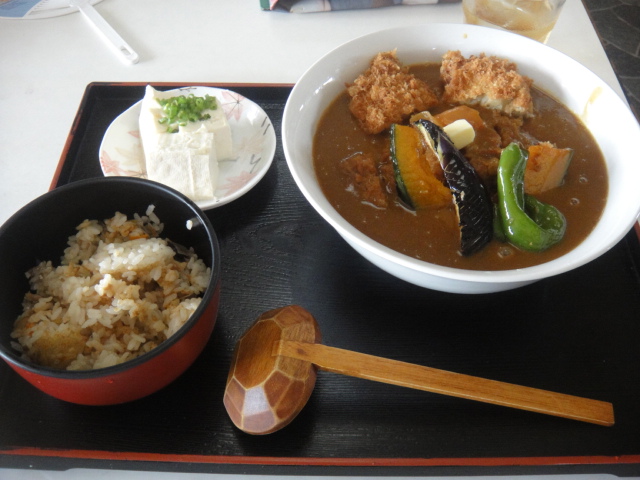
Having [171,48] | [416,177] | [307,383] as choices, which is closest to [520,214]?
[416,177]

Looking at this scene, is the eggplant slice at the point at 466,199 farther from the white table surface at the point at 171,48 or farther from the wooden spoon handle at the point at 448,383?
the white table surface at the point at 171,48

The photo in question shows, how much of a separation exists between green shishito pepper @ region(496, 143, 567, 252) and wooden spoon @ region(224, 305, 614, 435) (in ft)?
1.30

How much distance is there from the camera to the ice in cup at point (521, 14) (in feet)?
7.00

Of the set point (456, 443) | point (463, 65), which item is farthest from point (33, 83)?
point (456, 443)

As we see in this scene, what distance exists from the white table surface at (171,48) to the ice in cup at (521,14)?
11.7 inches

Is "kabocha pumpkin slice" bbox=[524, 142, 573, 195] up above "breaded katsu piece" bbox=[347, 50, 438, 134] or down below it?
below

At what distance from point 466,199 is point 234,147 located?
905mm

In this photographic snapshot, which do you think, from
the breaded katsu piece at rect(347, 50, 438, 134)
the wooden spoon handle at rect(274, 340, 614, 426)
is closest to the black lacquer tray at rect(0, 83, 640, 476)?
the wooden spoon handle at rect(274, 340, 614, 426)

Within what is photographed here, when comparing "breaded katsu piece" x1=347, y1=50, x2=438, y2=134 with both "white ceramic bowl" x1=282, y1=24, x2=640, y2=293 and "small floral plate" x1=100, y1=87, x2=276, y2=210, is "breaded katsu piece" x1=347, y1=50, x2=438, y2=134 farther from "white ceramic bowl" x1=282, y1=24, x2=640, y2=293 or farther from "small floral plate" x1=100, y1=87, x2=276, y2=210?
"small floral plate" x1=100, y1=87, x2=276, y2=210

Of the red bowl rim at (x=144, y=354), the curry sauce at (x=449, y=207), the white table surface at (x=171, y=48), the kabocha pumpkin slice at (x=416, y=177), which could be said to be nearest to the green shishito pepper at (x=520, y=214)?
the curry sauce at (x=449, y=207)

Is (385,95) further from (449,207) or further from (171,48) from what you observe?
(171,48)

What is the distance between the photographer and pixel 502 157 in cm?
140

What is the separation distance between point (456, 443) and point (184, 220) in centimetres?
91

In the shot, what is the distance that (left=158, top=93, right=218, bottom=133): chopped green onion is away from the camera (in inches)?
68.7
